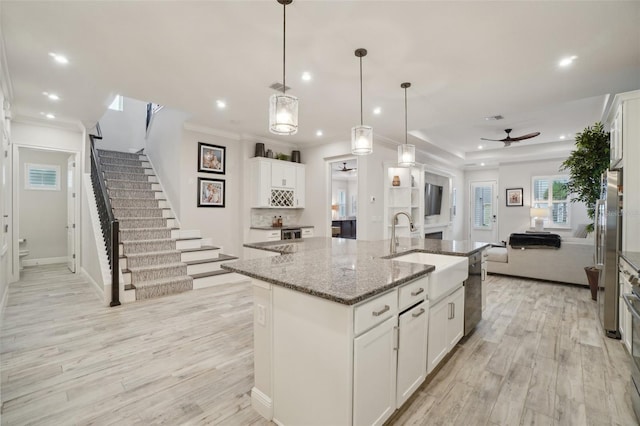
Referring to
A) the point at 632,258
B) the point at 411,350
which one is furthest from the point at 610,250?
the point at 411,350

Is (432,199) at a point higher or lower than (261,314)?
higher

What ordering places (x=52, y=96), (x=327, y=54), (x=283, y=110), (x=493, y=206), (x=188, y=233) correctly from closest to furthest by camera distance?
(x=283, y=110), (x=327, y=54), (x=52, y=96), (x=188, y=233), (x=493, y=206)

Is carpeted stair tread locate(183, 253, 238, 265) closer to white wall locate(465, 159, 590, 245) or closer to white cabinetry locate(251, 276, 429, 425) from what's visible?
white cabinetry locate(251, 276, 429, 425)

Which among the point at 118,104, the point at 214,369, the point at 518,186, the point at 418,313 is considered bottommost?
the point at 214,369

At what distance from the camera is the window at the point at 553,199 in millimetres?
7770

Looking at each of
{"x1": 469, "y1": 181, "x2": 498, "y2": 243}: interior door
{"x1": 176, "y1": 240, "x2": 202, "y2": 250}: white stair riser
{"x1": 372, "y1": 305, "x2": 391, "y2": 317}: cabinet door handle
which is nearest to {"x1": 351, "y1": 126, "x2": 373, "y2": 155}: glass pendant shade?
{"x1": 372, "y1": 305, "x2": 391, "y2": 317}: cabinet door handle

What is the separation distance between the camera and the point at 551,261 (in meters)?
5.01

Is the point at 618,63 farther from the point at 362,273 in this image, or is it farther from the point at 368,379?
the point at 368,379

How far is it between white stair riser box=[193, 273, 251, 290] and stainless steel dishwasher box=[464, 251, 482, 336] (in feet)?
11.6

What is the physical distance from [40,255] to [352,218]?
8.53 metres

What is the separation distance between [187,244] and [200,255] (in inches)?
11.8

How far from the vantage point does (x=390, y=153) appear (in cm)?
638

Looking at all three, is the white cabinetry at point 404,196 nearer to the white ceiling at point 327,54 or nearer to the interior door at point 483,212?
the white ceiling at point 327,54

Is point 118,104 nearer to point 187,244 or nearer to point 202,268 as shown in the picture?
point 187,244
